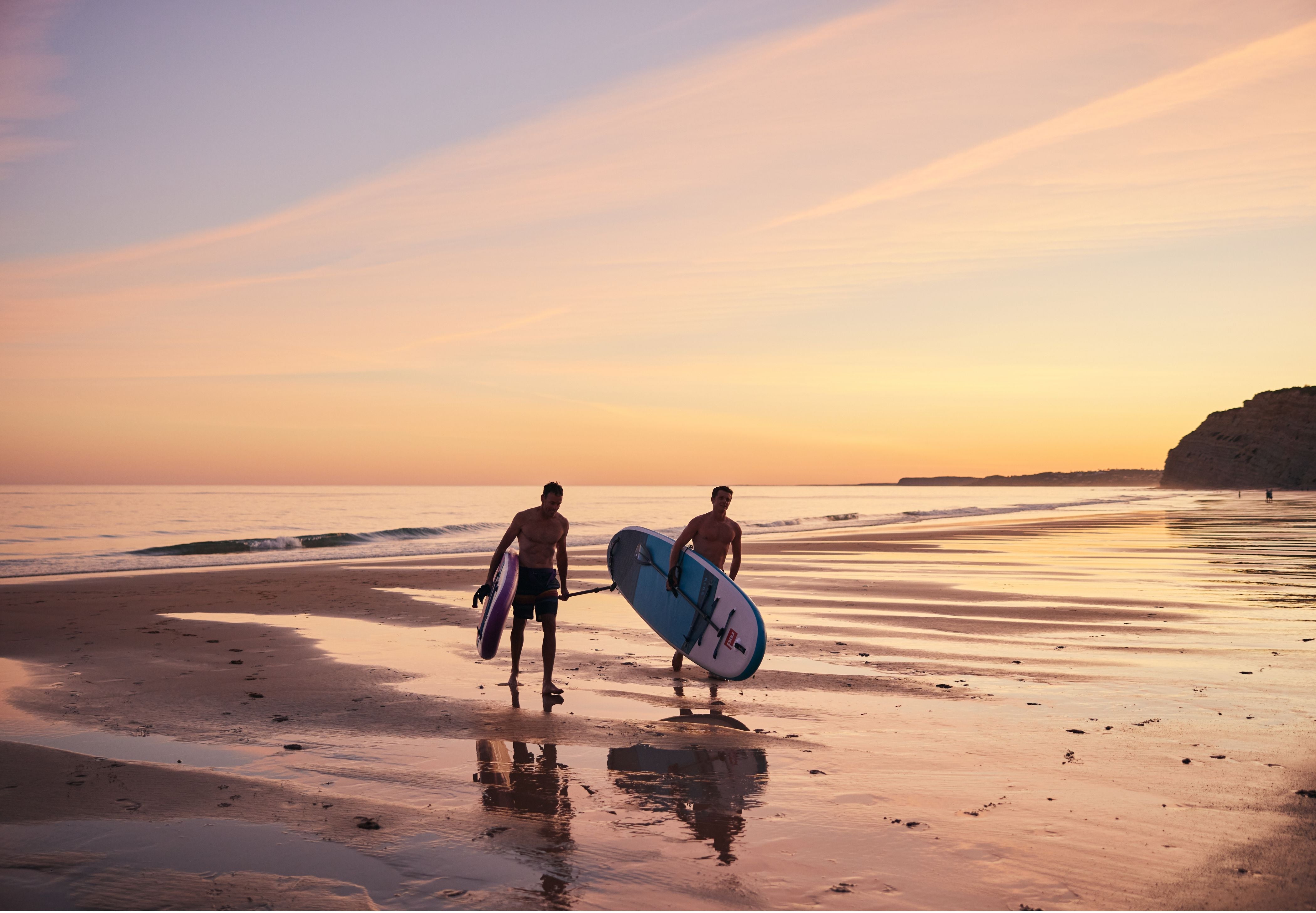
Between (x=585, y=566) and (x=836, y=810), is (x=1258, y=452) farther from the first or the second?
(x=836, y=810)

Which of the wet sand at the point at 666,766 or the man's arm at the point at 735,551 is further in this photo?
the man's arm at the point at 735,551

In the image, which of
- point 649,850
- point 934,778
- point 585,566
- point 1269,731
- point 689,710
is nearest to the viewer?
point 649,850

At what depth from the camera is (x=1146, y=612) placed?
11117 mm

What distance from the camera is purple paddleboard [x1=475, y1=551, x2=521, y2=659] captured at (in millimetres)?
8125

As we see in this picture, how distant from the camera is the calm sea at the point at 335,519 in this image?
2491cm

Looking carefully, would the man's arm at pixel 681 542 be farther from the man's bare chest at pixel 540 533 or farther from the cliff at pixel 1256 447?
the cliff at pixel 1256 447

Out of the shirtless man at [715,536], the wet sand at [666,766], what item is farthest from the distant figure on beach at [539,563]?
the shirtless man at [715,536]

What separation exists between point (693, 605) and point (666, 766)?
3231 mm

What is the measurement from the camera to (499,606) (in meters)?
8.14

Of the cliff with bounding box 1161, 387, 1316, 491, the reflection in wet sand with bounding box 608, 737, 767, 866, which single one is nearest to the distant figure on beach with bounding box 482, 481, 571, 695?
the reflection in wet sand with bounding box 608, 737, 767, 866

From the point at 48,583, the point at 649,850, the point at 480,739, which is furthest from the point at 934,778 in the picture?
the point at 48,583

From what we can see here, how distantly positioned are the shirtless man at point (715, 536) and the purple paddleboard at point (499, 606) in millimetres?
1623

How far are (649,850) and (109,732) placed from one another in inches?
168

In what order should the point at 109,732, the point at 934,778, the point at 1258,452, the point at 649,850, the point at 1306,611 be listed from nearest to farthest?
the point at 649,850 < the point at 934,778 < the point at 109,732 < the point at 1306,611 < the point at 1258,452
